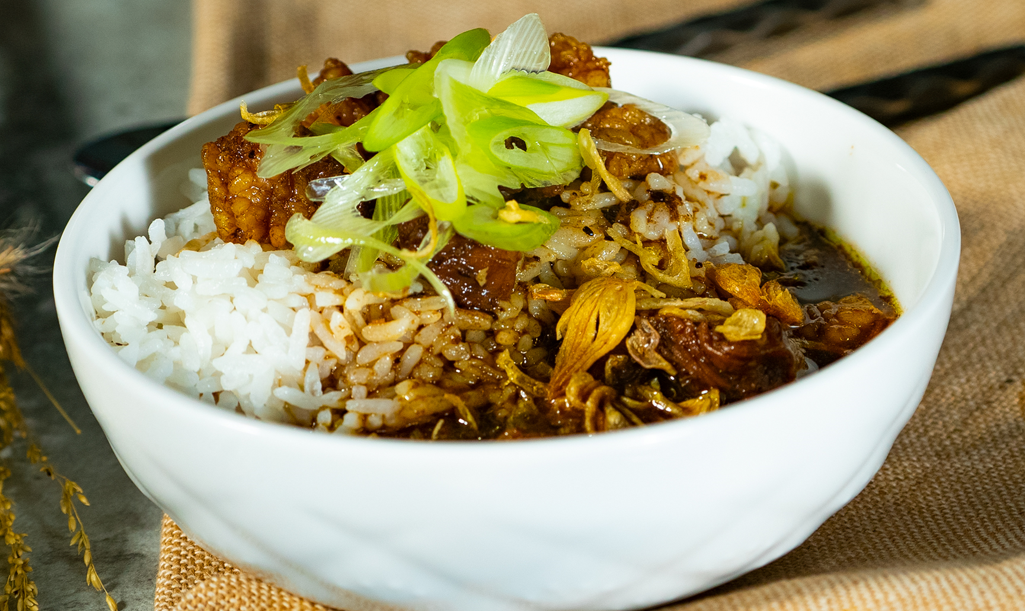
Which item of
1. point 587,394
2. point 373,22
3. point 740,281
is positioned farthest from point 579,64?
point 373,22

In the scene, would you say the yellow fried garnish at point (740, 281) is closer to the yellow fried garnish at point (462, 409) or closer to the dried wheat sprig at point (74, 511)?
the yellow fried garnish at point (462, 409)

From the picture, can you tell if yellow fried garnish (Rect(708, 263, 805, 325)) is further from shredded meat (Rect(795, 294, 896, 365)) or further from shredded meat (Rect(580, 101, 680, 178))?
shredded meat (Rect(580, 101, 680, 178))

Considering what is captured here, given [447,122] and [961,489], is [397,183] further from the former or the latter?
[961,489]

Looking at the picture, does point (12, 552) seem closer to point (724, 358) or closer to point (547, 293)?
point (547, 293)

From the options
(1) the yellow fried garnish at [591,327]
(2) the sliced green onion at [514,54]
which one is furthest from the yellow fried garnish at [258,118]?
(1) the yellow fried garnish at [591,327]

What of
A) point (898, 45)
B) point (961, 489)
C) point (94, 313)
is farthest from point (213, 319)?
point (898, 45)
